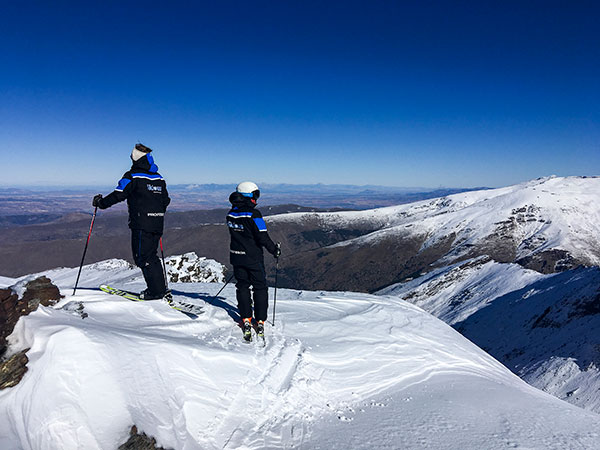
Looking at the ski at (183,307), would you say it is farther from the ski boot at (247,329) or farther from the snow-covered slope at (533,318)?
the snow-covered slope at (533,318)

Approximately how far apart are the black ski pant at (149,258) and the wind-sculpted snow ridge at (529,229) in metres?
113

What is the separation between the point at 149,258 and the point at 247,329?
3.33m

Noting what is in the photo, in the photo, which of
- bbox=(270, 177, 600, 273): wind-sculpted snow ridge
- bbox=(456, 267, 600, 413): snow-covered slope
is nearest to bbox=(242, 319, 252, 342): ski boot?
bbox=(456, 267, 600, 413): snow-covered slope

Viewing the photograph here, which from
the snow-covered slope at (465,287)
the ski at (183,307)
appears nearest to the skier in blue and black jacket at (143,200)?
the ski at (183,307)

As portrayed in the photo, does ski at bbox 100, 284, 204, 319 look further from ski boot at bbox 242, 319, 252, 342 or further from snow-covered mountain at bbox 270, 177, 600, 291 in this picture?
snow-covered mountain at bbox 270, 177, 600, 291

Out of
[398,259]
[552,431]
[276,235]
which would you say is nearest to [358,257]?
[398,259]

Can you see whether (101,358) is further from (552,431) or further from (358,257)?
(358,257)

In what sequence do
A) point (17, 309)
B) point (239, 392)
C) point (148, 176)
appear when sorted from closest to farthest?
point (17, 309)
point (239, 392)
point (148, 176)

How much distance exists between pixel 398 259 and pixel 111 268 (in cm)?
11050

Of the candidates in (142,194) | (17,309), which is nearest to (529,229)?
(142,194)

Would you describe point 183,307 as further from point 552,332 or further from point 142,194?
point 552,332

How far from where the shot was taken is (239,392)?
5.77 metres

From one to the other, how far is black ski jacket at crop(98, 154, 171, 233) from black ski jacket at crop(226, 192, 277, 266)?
2.16 m

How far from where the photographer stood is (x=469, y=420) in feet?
19.0
